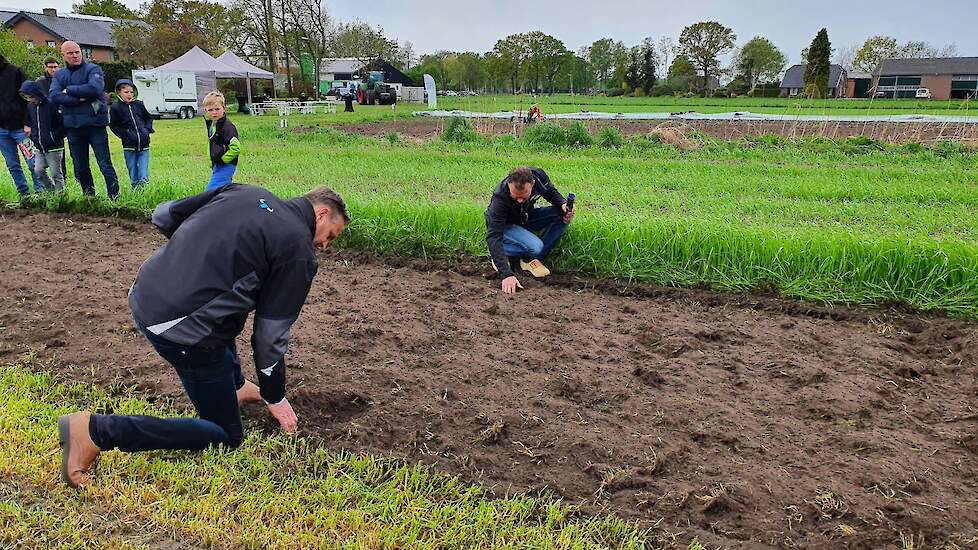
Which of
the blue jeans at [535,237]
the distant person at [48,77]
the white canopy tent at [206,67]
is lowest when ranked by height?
the blue jeans at [535,237]

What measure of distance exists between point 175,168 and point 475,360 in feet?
31.0

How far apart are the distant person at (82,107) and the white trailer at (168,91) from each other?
22.7 metres

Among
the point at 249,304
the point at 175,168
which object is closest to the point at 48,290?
the point at 249,304

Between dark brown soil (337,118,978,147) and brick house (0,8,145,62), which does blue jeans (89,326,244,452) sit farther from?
brick house (0,8,145,62)

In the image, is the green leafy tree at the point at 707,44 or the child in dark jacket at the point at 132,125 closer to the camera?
the child in dark jacket at the point at 132,125

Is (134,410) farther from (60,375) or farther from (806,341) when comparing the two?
(806,341)

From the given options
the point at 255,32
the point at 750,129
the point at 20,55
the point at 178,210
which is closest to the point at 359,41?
the point at 255,32

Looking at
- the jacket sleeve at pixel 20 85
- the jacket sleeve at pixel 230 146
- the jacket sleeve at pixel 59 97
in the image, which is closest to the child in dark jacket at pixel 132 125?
the jacket sleeve at pixel 59 97

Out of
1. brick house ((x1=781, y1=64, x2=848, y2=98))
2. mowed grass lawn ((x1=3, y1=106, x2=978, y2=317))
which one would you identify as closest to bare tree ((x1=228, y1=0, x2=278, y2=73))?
mowed grass lawn ((x1=3, y1=106, x2=978, y2=317))

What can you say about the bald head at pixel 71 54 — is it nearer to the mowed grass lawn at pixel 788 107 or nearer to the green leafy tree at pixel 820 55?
the mowed grass lawn at pixel 788 107

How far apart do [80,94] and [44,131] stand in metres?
0.93

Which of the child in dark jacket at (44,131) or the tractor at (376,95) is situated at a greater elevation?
the tractor at (376,95)

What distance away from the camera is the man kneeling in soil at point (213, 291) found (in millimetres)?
2688

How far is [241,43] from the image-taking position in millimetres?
48500
